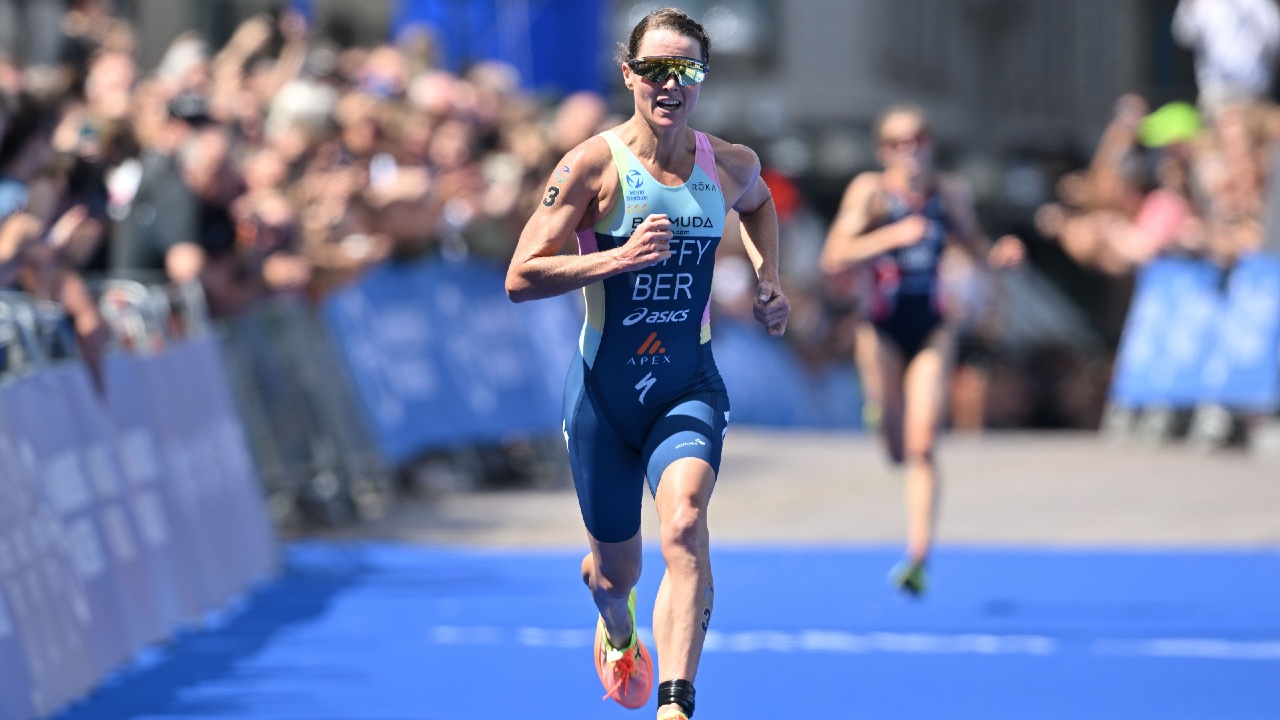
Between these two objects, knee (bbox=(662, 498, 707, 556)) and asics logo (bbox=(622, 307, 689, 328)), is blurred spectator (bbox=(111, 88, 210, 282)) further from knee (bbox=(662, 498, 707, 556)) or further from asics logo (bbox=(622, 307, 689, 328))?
knee (bbox=(662, 498, 707, 556))

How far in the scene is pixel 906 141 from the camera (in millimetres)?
11445

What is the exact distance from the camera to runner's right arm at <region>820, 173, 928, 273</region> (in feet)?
37.4

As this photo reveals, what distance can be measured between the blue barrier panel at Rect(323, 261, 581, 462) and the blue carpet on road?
A: 1771 mm

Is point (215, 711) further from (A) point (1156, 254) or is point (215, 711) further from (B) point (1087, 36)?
(B) point (1087, 36)

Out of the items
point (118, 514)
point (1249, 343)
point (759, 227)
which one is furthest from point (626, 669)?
point (1249, 343)

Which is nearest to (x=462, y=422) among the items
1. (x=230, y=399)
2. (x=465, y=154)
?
(x=465, y=154)

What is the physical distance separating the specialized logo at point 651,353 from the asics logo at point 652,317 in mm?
48

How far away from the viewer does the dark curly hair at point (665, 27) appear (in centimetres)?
658

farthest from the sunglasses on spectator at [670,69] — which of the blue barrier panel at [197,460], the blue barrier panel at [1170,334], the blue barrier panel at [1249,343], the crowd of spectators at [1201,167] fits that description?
the blue barrier panel at [1170,334]

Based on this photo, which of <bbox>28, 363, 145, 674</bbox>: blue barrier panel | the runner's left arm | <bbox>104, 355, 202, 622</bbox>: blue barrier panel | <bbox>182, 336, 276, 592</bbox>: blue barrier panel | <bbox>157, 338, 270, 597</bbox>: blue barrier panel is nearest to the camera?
the runner's left arm

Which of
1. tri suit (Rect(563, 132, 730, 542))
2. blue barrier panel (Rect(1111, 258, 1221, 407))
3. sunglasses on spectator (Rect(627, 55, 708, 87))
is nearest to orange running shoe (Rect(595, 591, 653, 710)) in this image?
tri suit (Rect(563, 132, 730, 542))

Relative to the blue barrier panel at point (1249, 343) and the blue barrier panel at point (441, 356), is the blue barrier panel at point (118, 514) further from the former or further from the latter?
the blue barrier panel at point (1249, 343)

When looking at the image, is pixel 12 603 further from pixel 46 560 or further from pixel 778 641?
pixel 778 641

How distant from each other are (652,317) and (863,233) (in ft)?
16.4
